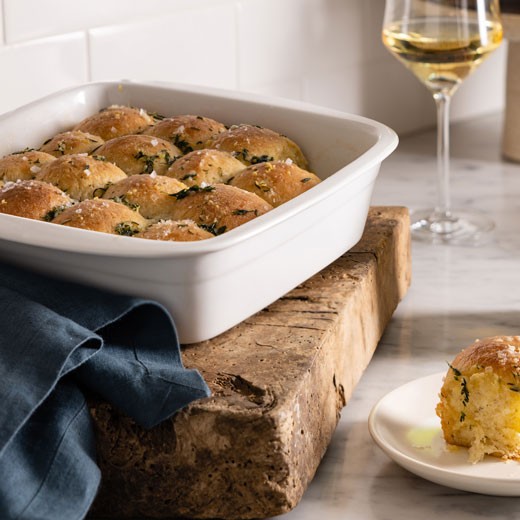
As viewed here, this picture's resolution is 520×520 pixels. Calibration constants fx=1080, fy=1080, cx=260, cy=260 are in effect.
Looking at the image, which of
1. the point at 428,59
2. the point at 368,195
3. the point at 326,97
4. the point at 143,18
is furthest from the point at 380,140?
the point at 326,97

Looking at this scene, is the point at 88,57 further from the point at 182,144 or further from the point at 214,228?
the point at 214,228

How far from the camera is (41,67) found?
1229 mm

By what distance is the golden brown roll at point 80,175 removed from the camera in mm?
919

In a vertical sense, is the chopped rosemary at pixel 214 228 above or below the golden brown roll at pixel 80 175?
below

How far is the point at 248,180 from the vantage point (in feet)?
3.07

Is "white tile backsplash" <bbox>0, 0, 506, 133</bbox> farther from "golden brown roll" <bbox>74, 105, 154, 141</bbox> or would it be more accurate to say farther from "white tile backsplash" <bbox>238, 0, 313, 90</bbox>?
"golden brown roll" <bbox>74, 105, 154, 141</bbox>

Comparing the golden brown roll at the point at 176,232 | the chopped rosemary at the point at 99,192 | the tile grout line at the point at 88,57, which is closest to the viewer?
the golden brown roll at the point at 176,232

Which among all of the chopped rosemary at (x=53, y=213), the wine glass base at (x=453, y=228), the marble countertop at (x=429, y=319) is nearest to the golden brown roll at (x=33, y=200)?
the chopped rosemary at (x=53, y=213)

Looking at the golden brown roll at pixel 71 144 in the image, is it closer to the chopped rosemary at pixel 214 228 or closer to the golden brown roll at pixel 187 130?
the golden brown roll at pixel 187 130

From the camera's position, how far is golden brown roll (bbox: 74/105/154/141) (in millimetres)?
1052

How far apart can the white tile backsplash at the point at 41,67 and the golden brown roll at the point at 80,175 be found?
0.91 feet

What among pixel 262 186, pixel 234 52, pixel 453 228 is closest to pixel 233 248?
pixel 262 186

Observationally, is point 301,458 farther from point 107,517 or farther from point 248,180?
point 248,180

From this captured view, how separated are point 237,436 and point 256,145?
1.26 ft
